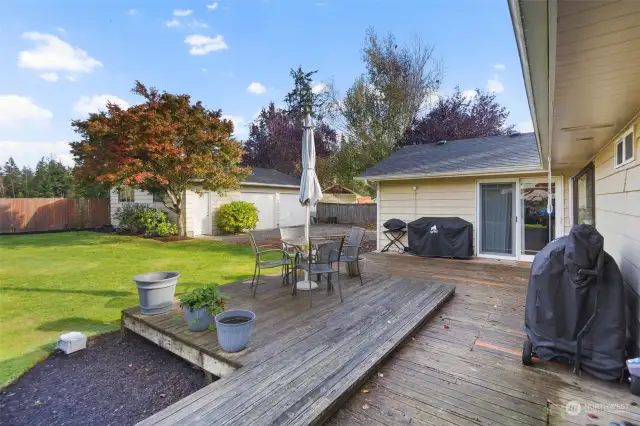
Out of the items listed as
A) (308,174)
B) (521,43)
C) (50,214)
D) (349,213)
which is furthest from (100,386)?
(349,213)

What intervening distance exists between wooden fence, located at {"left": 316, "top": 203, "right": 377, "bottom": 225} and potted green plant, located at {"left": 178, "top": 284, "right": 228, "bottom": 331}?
619 inches

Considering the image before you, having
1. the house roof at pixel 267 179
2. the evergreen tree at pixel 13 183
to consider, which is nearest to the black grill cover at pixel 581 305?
the house roof at pixel 267 179

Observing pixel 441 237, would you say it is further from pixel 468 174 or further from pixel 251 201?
pixel 251 201

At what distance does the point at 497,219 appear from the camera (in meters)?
7.45

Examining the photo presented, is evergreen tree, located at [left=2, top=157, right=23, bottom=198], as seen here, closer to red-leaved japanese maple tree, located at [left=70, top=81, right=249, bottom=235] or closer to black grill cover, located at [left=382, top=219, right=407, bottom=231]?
red-leaved japanese maple tree, located at [left=70, top=81, right=249, bottom=235]

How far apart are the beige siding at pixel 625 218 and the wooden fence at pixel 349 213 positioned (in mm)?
14556

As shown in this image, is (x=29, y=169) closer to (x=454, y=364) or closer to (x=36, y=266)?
(x=36, y=266)

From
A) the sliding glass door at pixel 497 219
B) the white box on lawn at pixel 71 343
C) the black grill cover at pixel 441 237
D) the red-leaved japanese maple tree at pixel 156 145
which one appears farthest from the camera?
the red-leaved japanese maple tree at pixel 156 145

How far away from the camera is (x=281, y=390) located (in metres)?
2.11

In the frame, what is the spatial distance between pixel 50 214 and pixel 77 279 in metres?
12.2

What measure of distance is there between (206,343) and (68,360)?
1.49 m

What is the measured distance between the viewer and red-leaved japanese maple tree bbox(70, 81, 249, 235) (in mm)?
9586

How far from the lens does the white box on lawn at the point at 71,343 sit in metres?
3.14

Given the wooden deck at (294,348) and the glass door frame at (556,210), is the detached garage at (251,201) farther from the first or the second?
the glass door frame at (556,210)
